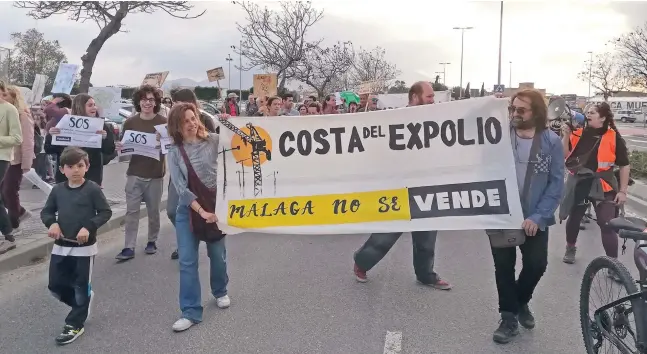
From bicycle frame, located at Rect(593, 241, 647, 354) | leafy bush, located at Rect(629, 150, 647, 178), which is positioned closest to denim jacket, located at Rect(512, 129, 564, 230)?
bicycle frame, located at Rect(593, 241, 647, 354)

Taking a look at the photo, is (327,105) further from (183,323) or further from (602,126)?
(183,323)

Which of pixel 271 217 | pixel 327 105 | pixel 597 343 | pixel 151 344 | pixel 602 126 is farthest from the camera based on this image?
pixel 327 105

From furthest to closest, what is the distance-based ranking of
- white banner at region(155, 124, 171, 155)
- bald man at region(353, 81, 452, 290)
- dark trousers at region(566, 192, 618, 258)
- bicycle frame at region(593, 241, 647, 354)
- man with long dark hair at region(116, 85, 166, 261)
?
man with long dark hair at region(116, 85, 166, 261)
white banner at region(155, 124, 171, 155)
dark trousers at region(566, 192, 618, 258)
bald man at region(353, 81, 452, 290)
bicycle frame at region(593, 241, 647, 354)

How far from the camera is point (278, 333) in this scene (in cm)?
433

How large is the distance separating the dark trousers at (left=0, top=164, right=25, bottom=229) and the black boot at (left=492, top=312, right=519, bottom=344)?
555cm

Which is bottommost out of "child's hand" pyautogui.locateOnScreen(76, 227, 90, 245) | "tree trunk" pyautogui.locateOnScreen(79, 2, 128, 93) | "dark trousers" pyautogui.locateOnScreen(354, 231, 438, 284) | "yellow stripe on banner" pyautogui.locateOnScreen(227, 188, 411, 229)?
"dark trousers" pyautogui.locateOnScreen(354, 231, 438, 284)

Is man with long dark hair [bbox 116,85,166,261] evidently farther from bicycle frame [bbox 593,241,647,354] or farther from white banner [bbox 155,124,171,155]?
bicycle frame [bbox 593,241,647,354]

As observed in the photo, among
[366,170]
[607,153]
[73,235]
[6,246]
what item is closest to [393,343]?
[366,170]

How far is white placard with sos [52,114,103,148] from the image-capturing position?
6395 mm

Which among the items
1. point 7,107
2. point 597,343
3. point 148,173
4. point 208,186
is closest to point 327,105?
point 148,173

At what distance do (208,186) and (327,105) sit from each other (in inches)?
335

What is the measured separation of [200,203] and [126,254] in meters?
2.42

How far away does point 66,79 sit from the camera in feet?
30.1

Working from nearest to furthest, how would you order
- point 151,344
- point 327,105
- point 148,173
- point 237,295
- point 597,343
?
point 597,343 < point 151,344 < point 237,295 < point 148,173 < point 327,105
